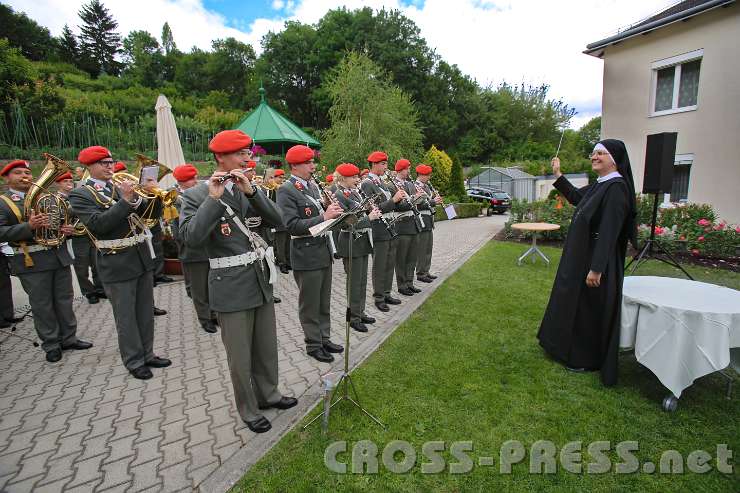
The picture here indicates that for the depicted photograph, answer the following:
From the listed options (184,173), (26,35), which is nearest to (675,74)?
(184,173)

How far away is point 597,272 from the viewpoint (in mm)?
4043

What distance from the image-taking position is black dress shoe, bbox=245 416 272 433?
11.4 ft

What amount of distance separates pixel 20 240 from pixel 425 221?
20.8 feet

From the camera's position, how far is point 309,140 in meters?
21.1

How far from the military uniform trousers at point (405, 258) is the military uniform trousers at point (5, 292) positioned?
6486mm

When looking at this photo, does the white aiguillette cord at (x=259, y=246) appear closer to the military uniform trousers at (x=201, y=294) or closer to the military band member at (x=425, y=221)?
the military uniform trousers at (x=201, y=294)

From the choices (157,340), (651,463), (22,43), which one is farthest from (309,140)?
(22,43)

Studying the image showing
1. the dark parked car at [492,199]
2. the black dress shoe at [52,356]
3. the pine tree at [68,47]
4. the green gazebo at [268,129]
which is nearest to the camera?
the black dress shoe at [52,356]

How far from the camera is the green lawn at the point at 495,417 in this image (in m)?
2.94

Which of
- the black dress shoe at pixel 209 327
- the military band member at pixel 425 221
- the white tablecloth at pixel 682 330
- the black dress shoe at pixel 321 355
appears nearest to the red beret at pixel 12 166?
the black dress shoe at pixel 209 327

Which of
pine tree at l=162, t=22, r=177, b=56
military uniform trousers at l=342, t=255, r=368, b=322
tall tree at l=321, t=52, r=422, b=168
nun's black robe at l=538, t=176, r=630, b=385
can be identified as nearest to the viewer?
nun's black robe at l=538, t=176, r=630, b=385

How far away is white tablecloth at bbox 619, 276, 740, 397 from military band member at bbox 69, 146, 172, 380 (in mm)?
5191

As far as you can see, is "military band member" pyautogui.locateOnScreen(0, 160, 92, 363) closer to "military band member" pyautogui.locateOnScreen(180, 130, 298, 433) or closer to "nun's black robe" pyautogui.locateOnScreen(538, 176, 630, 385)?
"military band member" pyautogui.locateOnScreen(180, 130, 298, 433)

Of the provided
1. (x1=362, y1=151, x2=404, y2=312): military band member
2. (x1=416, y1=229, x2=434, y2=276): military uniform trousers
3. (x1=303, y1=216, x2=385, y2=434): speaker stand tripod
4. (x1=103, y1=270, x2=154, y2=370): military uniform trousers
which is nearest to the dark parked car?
(x1=416, y1=229, x2=434, y2=276): military uniform trousers
